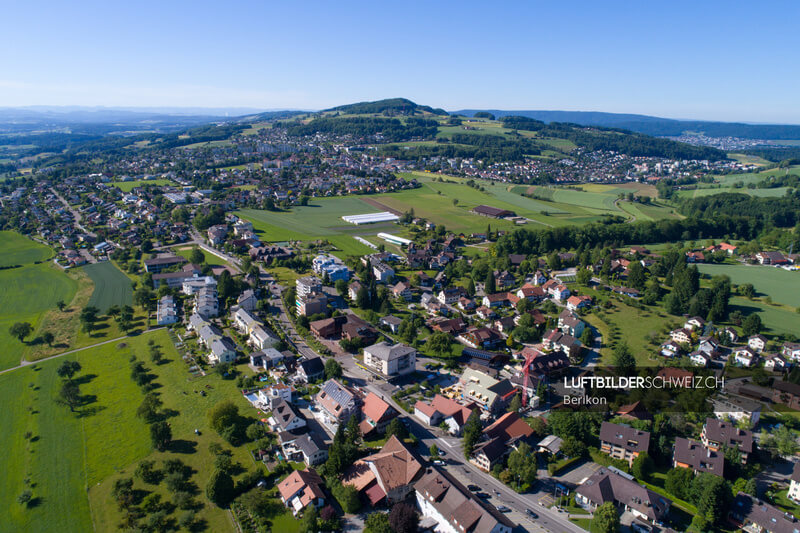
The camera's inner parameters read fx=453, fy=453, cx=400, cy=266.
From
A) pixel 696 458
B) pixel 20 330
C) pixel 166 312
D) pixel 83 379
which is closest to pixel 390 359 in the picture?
pixel 696 458

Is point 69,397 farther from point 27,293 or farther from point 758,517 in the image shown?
point 758,517

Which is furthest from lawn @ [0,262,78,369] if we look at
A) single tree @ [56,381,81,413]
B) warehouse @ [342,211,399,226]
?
warehouse @ [342,211,399,226]

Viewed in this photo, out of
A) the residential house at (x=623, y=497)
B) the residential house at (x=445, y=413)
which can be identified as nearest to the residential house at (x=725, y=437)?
the residential house at (x=623, y=497)

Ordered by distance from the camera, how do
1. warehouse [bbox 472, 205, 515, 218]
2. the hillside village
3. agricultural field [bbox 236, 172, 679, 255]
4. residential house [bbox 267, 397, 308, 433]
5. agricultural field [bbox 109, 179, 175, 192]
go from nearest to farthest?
the hillside village
residential house [bbox 267, 397, 308, 433]
agricultural field [bbox 236, 172, 679, 255]
warehouse [bbox 472, 205, 515, 218]
agricultural field [bbox 109, 179, 175, 192]

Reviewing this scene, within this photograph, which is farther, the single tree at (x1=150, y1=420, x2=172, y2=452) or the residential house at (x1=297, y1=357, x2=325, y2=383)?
the residential house at (x1=297, y1=357, x2=325, y2=383)

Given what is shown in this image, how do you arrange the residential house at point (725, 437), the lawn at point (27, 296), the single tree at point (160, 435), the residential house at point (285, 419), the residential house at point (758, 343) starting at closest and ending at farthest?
the residential house at point (725, 437) < the single tree at point (160, 435) < the residential house at point (285, 419) < the residential house at point (758, 343) < the lawn at point (27, 296)

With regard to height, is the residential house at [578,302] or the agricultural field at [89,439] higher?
the residential house at [578,302]

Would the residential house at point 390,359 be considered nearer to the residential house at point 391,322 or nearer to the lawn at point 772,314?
the residential house at point 391,322

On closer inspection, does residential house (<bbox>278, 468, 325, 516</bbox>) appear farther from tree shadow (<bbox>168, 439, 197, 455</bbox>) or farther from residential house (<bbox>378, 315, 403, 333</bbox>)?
residential house (<bbox>378, 315, 403, 333</bbox>)
